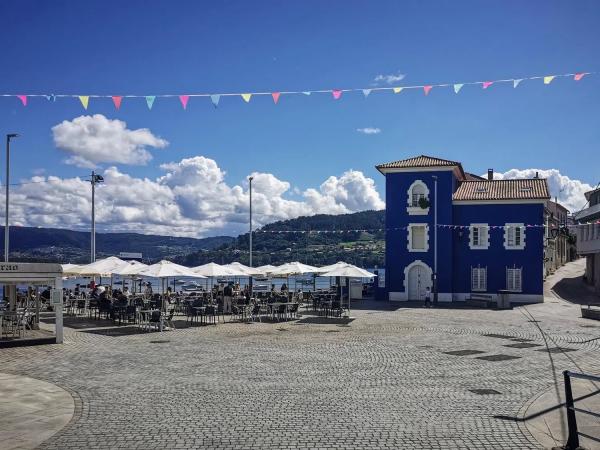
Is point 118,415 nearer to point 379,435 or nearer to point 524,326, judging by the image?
point 379,435

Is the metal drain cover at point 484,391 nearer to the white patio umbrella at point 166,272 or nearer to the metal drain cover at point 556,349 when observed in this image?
the metal drain cover at point 556,349

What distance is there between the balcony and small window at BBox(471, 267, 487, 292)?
36.3 ft

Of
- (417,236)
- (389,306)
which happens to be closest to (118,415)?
(389,306)

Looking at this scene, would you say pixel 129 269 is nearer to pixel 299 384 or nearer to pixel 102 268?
pixel 102 268

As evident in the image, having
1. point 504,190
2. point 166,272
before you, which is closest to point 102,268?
point 166,272

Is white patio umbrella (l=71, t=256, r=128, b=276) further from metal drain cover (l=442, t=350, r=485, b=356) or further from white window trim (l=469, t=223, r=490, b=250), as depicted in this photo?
white window trim (l=469, t=223, r=490, b=250)

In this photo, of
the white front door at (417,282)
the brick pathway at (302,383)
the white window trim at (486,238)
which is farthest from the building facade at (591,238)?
the brick pathway at (302,383)

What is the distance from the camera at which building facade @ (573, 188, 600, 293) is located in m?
46.8

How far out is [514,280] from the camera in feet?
129

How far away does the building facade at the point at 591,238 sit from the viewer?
46.8m

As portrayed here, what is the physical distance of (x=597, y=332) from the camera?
2267cm

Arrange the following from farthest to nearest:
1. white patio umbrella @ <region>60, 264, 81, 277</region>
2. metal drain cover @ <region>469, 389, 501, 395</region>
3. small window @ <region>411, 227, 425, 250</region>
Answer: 1. small window @ <region>411, 227, 425, 250</region>
2. white patio umbrella @ <region>60, 264, 81, 277</region>
3. metal drain cover @ <region>469, 389, 501, 395</region>

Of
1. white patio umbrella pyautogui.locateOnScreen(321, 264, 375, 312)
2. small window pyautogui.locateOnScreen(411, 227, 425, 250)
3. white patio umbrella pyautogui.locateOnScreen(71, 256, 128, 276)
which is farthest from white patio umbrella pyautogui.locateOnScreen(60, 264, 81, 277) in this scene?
small window pyautogui.locateOnScreen(411, 227, 425, 250)

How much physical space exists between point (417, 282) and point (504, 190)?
881 centimetres
